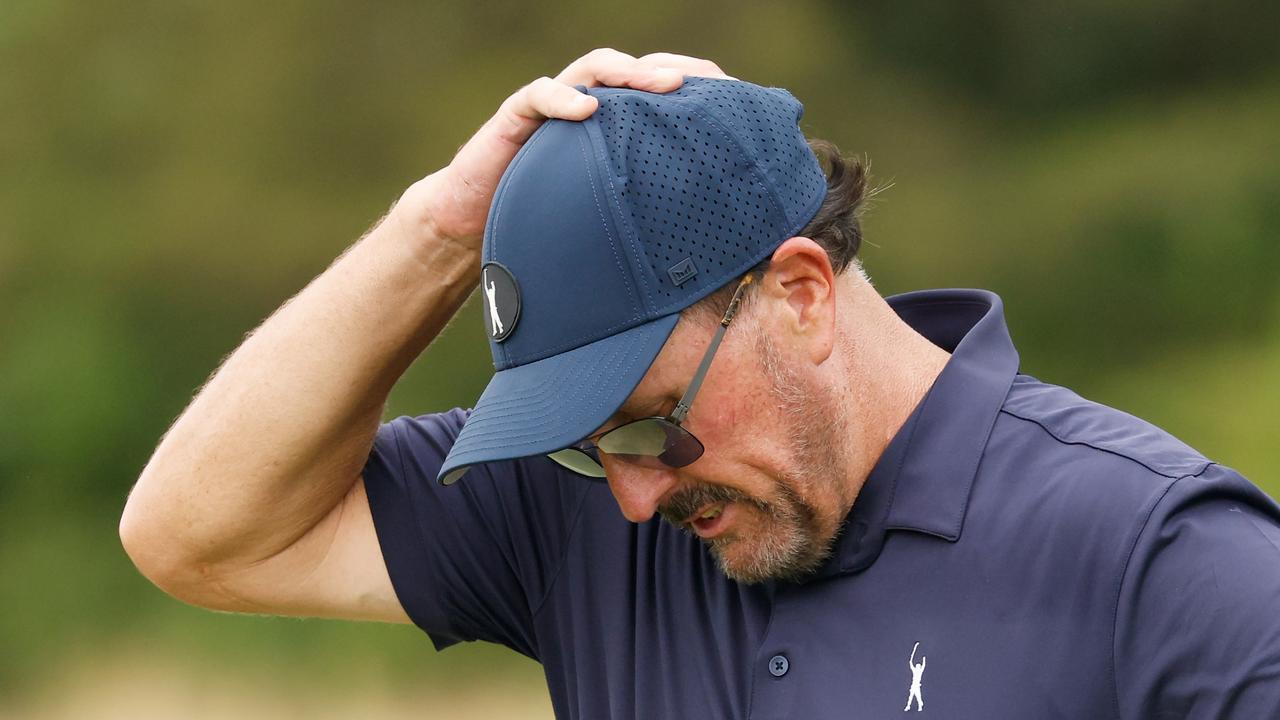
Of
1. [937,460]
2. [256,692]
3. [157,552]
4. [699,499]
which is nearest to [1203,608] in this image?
[937,460]

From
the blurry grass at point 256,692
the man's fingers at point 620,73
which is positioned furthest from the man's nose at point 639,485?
the blurry grass at point 256,692

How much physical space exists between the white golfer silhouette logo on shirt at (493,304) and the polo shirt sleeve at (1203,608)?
2.56 feet

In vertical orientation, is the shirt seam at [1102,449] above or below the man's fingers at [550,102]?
below

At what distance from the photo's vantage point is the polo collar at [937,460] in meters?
1.59

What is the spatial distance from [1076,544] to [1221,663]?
204 mm

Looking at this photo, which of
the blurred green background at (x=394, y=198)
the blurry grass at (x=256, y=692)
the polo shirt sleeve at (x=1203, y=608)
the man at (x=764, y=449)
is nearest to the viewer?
the polo shirt sleeve at (x=1203, y=608)

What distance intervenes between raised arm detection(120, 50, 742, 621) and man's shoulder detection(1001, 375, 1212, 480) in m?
0.79

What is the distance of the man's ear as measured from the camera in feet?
5.18

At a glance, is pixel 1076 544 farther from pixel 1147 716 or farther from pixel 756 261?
pixel 756 261

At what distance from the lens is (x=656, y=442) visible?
1602 mm

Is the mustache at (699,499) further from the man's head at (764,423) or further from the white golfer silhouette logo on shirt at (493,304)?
the white golfer silhouette logo on shirt at (493,304)

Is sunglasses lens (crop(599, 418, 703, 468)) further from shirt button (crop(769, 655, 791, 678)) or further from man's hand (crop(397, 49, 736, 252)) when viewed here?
man's hand (crop(397, 49, 736, 252))

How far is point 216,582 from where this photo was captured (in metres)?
Result: 2.09

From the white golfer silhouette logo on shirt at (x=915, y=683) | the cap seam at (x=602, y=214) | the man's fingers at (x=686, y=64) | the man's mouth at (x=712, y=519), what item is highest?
the man's fingers at (x=686, y=64)
